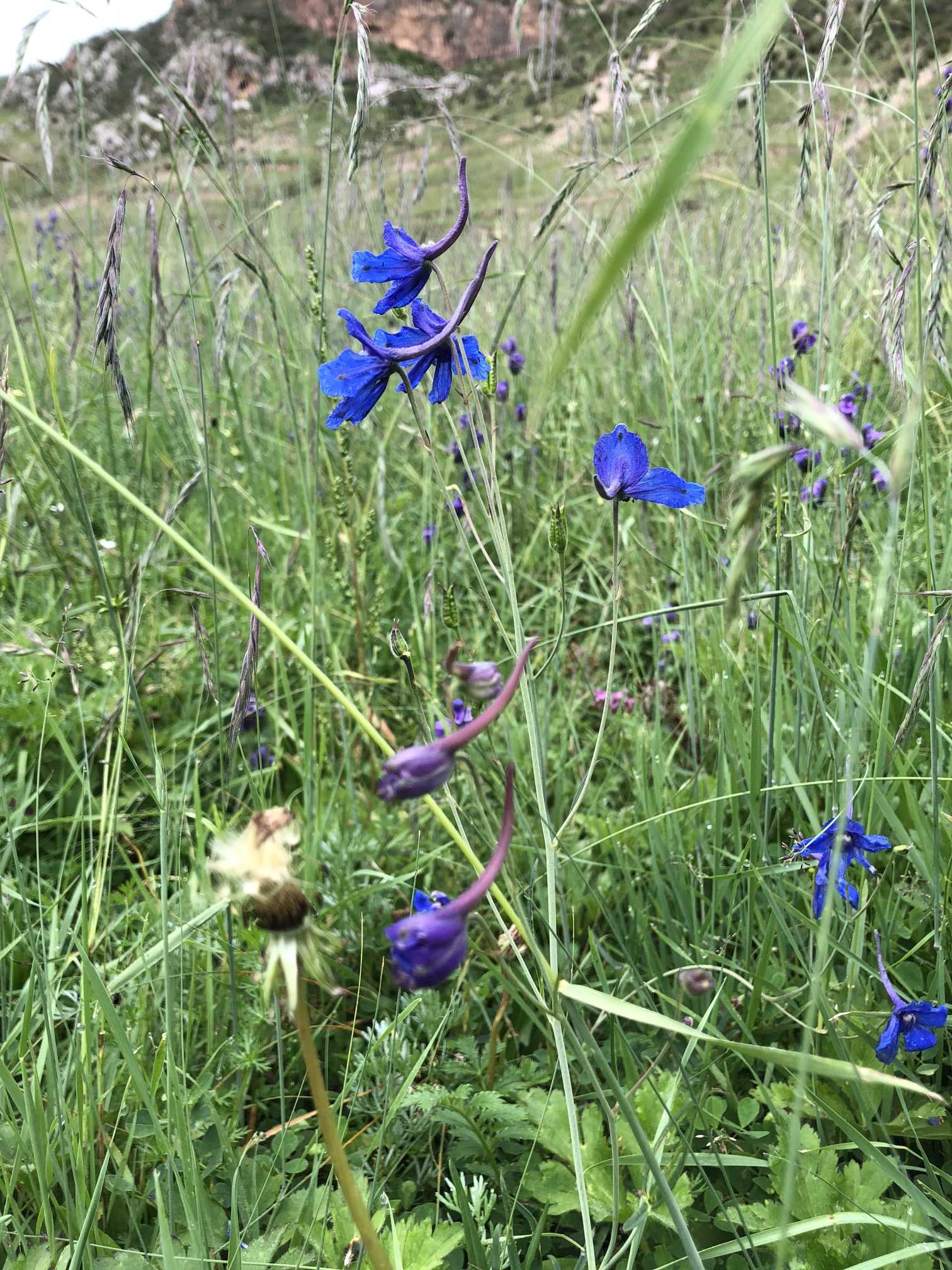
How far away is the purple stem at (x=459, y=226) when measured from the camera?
2.29 feet

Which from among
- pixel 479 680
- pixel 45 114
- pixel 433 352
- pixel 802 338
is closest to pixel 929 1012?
pixel 479 680

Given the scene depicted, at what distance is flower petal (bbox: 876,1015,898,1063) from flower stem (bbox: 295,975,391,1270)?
0.64 metres

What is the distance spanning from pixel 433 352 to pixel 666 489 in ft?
0.79

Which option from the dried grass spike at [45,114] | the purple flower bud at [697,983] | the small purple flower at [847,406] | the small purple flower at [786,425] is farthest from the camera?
the small purple flower at [847,406]

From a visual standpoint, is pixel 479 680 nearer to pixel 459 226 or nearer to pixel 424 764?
pixel 424 764

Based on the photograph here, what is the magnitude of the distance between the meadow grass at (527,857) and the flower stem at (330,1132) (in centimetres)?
5

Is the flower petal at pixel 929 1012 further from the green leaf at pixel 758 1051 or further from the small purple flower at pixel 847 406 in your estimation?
the small purple flower at pixel 847 406

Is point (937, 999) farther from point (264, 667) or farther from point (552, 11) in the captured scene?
point (552, 11)

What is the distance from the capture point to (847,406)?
2070mm

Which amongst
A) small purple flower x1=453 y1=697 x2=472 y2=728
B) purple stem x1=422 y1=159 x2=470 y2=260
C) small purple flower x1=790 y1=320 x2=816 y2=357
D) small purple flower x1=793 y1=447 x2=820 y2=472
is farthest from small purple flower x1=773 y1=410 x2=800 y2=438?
purple stem x1=422 y1=159 x2=470 y2=260

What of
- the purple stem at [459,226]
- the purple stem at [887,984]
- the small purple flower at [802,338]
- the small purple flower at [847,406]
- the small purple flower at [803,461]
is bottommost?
the purple stem at [887,984]

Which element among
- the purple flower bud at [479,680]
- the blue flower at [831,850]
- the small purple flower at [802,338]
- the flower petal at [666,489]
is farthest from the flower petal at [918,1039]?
the small purple flower at [802,338]

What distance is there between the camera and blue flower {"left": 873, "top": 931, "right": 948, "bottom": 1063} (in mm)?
Answer: 944

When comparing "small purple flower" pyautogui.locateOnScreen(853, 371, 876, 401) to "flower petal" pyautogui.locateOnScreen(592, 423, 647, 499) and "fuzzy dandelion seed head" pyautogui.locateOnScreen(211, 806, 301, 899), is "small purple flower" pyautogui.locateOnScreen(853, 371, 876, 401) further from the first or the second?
"fuzzy dandelion seed head" pyautogui.locateOnScreen(211, 806, 301, 899)
